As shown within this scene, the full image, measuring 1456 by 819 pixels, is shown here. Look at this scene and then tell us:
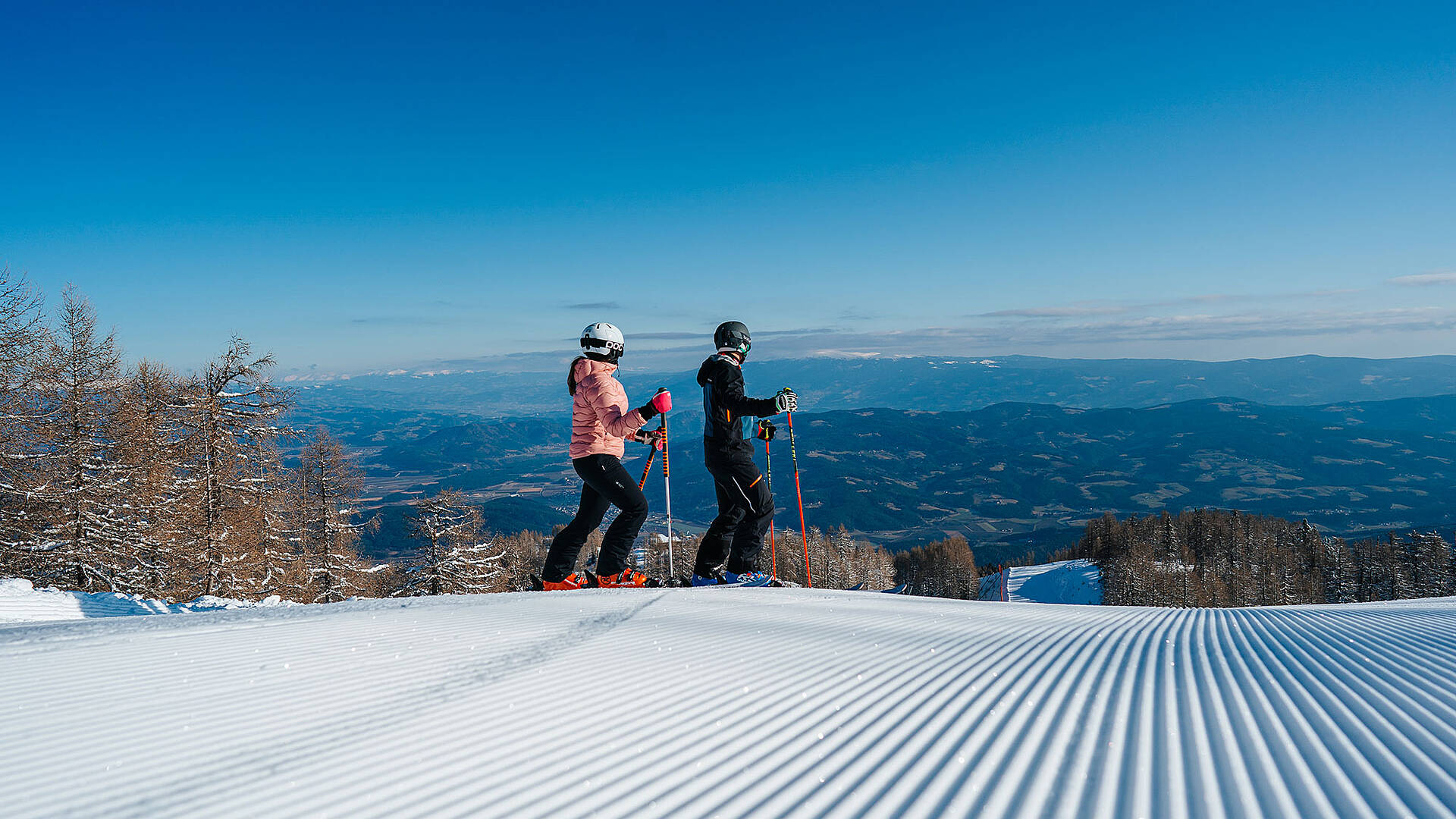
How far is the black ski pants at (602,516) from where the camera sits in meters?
7.39

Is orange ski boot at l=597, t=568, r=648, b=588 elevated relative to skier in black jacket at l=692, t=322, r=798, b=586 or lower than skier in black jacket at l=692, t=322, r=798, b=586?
lower

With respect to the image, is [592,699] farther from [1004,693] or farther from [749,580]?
[749,580]

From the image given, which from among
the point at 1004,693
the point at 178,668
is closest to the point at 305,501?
the point at 178,668

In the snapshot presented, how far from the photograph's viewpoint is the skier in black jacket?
7973 mm

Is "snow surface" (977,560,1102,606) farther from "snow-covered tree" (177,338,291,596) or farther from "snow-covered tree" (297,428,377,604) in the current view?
"snow-covered tree" (177,338,291,596)

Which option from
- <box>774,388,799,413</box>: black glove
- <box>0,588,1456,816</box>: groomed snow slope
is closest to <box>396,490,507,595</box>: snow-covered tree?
<box>774,388,799,413</box>: black glove

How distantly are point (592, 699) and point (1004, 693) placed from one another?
6.56 feet

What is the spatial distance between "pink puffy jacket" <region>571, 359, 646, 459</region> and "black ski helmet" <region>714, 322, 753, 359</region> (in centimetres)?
139

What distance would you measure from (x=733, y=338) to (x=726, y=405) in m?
0.84

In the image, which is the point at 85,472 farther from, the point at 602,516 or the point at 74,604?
the point at 602,516

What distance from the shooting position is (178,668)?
3514 millimetres

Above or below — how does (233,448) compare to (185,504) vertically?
above

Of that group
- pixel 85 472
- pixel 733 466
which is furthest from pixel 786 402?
pixel 85 472

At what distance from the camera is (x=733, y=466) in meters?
8.27
